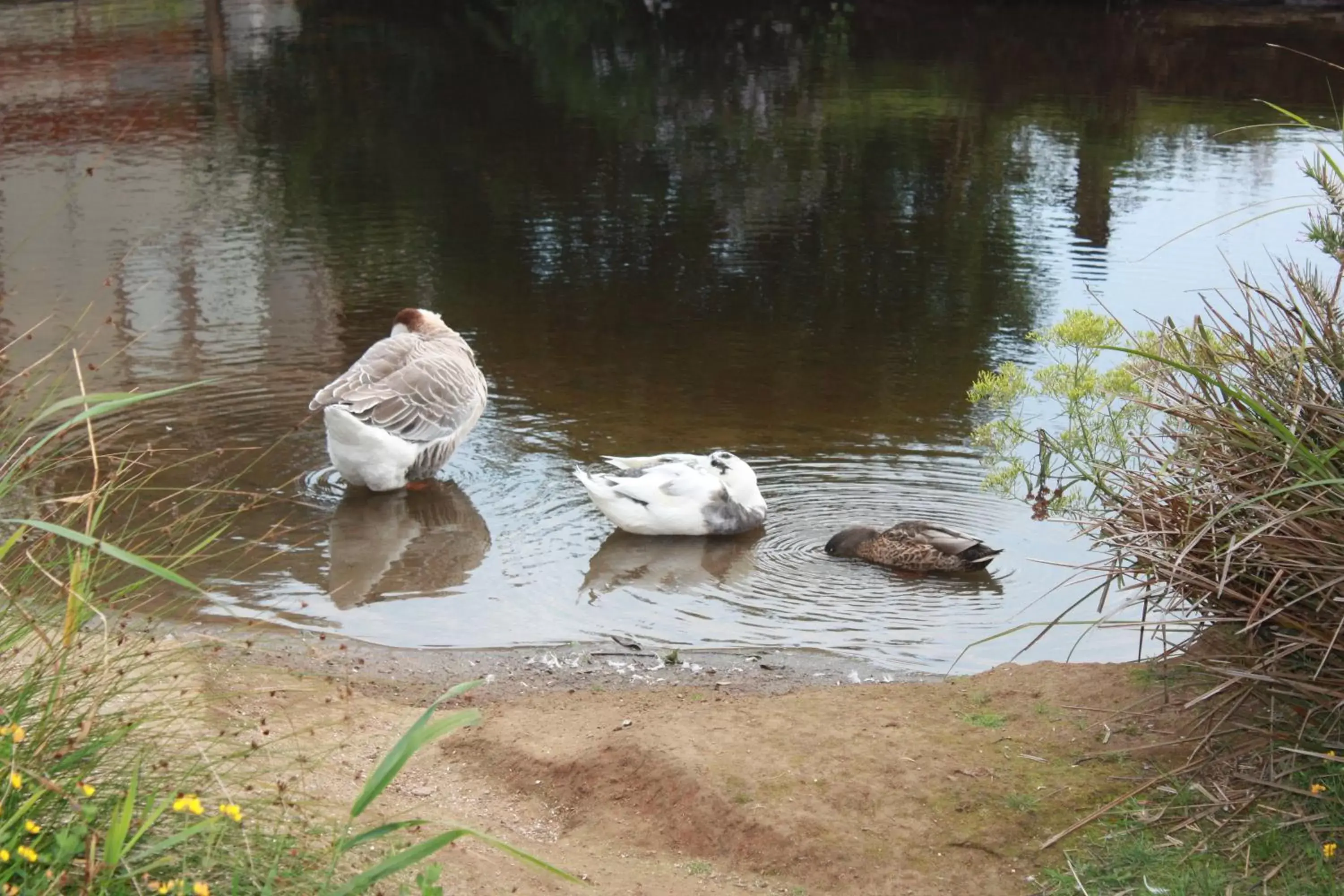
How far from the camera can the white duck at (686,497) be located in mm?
8789

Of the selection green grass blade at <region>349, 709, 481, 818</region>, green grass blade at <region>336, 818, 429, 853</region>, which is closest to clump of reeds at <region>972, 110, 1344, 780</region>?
green grass blade at <region>349, 709, 481, 818</region>

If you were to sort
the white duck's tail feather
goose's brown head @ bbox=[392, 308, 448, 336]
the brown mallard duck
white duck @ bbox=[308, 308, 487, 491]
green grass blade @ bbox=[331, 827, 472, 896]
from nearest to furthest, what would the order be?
1. green grass blade @ bbox=[331, 827, 472, 896]
2. the brown mallard duck
3. the white duck's tail feather
4. white duck @ bbox=[308, 308, 487, 491]
5. goose's brown head @ bbox=[392, 308, 448, 336]

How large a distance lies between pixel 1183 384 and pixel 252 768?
3.48 metres

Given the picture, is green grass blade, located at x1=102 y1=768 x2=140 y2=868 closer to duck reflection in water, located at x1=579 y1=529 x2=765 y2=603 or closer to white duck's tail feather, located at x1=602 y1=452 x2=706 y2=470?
duck reflection in water, located at x1=579 y1=529 x2=765 y2=603

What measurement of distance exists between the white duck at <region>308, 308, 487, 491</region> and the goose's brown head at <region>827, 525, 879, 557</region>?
2.85 meters

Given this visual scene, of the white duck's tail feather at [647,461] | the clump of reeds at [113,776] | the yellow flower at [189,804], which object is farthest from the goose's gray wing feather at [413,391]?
the yellow flower at [189,804]

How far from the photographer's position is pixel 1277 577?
4312 millimetres

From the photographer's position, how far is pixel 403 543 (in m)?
9.01

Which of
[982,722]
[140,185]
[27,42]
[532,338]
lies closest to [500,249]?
[532,338]

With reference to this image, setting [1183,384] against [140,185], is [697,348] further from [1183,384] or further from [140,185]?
[140,185]

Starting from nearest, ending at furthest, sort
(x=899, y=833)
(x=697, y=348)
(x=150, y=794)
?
(x=150, y=794), (x=899, y=833), (x=697, y=348)

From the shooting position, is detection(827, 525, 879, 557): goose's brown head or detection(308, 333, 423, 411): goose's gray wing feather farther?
detection(308, 333, 423, 411): goose's gray wing feather

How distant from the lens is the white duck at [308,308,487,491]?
9492mm

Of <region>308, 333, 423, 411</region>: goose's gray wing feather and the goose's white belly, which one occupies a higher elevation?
<region>308, 333, 423, 411</region>: goose's gray wing feather
